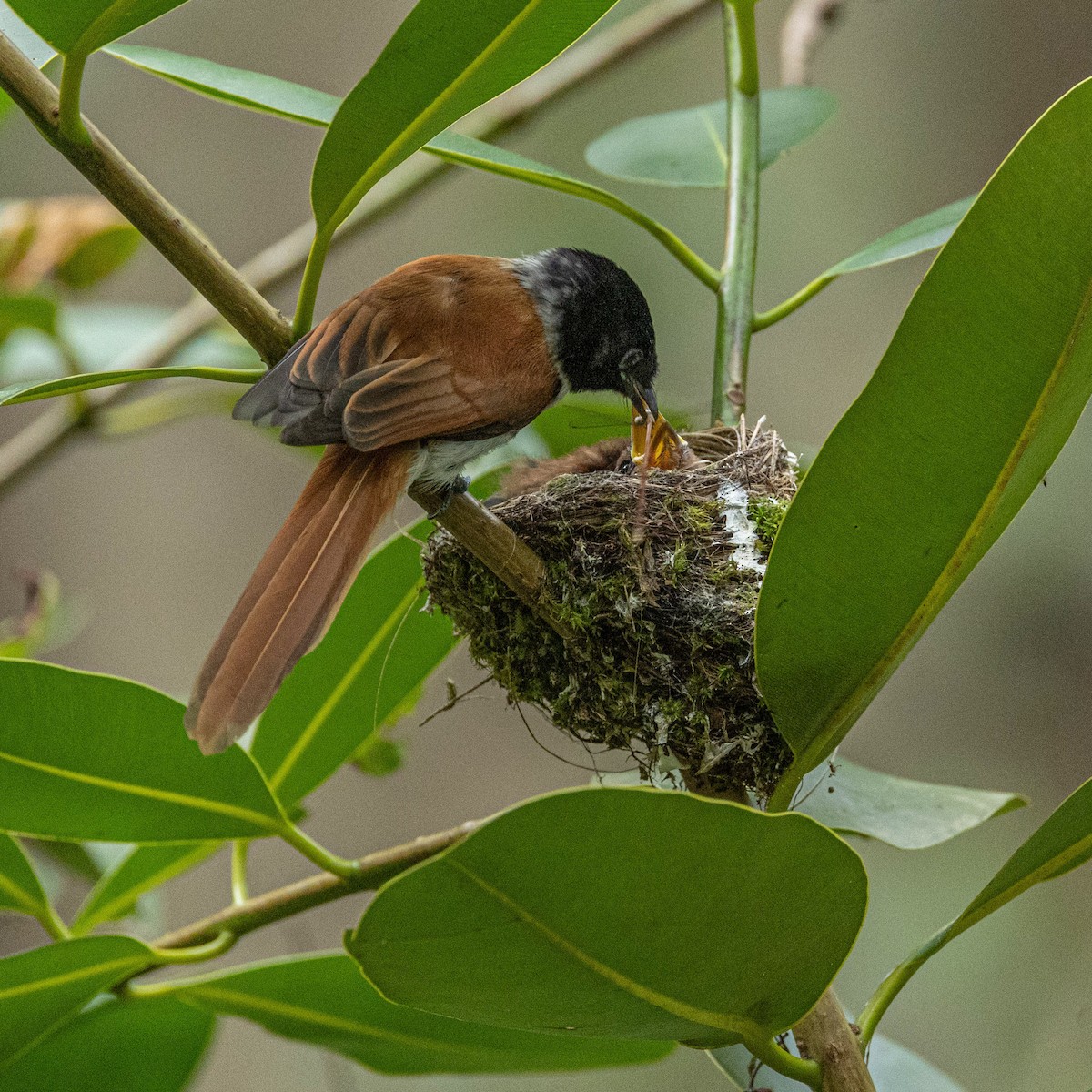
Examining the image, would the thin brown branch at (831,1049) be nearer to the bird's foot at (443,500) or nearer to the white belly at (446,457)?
the bird's foot at (443,500)

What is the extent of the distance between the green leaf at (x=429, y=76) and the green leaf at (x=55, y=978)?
3.20 ft

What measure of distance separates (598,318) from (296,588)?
111cm

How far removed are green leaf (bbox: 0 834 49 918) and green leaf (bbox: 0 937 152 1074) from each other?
16cm

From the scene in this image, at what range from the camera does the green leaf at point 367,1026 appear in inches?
71.0

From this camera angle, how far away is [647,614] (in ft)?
6.30

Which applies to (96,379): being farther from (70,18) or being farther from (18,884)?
(18,884)

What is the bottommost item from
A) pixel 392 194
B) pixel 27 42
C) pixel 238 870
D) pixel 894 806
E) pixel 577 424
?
pixel 894 806

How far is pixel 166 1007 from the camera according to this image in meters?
1.91

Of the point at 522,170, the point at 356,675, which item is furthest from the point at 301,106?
the point at 356,675

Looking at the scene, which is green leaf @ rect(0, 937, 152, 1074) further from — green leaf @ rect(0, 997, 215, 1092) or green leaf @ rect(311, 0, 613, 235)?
green leaf @ rect(311, 0, 613, 235)

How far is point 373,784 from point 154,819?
14.5 feet

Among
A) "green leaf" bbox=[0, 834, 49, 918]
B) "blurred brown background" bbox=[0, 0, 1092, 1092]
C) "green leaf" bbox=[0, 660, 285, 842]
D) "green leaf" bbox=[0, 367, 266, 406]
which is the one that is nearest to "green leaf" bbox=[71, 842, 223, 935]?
"green leaf" bbox=[0, 834, 49, 918]

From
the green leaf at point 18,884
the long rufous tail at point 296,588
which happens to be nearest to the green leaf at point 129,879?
the green leaf at point 18,884

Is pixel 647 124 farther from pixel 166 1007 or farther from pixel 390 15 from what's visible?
pixel 390 15
